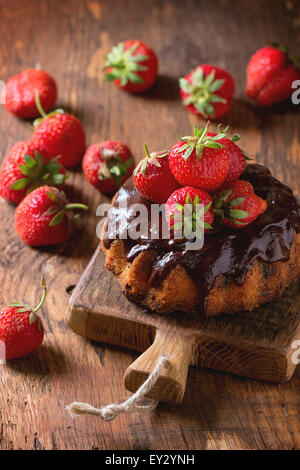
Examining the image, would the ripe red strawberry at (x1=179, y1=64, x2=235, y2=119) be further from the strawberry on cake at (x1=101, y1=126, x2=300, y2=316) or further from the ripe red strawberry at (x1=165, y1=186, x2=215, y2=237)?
the ripe red strawberry at (x1=165, y1=186, x2=215, y2=237)

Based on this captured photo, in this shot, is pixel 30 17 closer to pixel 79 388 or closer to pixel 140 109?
pixel 140 109

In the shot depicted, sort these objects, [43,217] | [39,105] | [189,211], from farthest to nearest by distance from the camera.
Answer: [39,105]
[43,217]
[189,211]

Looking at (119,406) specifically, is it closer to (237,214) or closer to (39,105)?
(237,214)

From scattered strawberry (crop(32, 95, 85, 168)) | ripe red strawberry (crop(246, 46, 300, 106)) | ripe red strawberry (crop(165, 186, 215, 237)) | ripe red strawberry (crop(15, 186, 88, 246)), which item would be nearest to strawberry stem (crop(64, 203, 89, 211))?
ripe red strawberry (crop(15, 186, 88, 246))

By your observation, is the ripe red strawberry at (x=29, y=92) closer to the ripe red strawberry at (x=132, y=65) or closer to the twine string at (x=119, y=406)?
the ripe red strawberry at (x=132, y=65)

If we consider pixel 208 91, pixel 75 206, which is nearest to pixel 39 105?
pixel 75 206

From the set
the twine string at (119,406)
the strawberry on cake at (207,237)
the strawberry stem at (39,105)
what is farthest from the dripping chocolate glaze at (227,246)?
the strawberry stem at (39,105)
